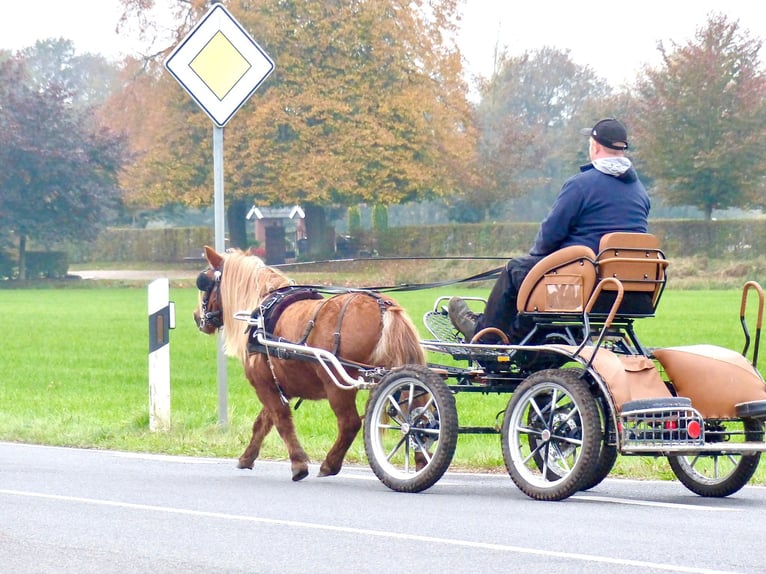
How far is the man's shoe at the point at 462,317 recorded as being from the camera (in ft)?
31.0

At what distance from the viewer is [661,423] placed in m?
7.93

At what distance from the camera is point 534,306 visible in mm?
8719

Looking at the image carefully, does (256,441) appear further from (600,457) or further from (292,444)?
(600,457)

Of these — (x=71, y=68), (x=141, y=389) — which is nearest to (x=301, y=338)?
(x=141, y=389)

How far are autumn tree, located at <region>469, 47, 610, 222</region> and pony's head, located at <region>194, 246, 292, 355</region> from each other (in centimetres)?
5901

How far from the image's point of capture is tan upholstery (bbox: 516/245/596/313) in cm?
850

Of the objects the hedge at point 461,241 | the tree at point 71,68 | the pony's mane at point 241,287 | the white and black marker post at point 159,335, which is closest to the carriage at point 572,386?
the pony's mane at point 241,287

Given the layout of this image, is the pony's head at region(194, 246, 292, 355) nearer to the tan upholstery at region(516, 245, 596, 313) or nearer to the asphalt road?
the asphalt road

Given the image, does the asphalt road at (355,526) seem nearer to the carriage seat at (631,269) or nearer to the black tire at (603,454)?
the black tire at (603,454)

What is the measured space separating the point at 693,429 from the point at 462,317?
2.02 m

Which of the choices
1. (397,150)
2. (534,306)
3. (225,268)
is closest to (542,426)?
(534,306)

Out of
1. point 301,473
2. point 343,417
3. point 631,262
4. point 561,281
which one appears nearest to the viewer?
point 631,262

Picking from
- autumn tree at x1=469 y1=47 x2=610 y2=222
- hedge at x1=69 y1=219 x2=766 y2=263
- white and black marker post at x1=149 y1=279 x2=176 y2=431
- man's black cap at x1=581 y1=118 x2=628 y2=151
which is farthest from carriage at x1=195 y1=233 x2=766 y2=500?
autumn tree at x1=469 y1=47 x2=610 y2=222

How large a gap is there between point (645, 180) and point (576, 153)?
11.9 ft
